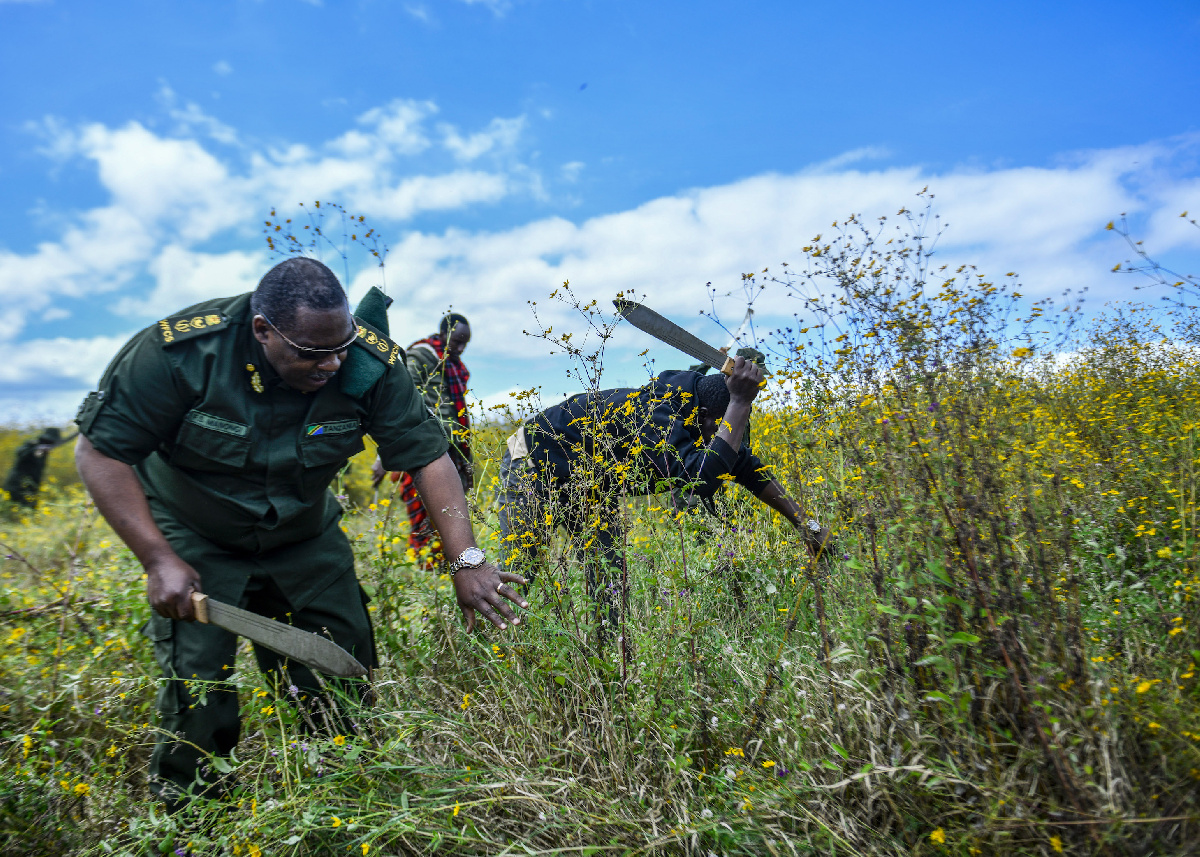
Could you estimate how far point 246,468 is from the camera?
8.11ft

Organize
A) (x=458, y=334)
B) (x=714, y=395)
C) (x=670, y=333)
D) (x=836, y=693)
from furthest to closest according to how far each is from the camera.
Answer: (x=458, y=334), (x=714, y=395), (x=670, y=333), (x=836, y=693)

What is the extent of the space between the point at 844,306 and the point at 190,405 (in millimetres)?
2192

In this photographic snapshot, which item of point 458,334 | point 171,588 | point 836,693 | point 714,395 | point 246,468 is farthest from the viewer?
point 458,334

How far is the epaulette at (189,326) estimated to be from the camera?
237 centimetres

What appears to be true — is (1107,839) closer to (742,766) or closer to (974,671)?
(974,671)

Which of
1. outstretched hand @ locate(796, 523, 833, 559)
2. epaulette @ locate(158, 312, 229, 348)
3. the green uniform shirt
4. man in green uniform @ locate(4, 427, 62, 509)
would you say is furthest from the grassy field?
man in green uniform @ locate(4, 427, 62, 509)

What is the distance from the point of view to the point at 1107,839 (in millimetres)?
1393

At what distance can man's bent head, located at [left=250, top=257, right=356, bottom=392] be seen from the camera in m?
2.31

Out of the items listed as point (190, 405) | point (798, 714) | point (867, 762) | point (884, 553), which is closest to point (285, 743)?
point (190, 405)

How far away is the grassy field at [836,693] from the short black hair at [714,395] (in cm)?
46

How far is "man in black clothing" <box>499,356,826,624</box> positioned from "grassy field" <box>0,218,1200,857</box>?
0.13m

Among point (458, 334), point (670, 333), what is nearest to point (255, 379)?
point (670, 333)

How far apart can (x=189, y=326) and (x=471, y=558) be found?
1257mm

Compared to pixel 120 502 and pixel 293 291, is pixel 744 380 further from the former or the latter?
pixel 120 502
